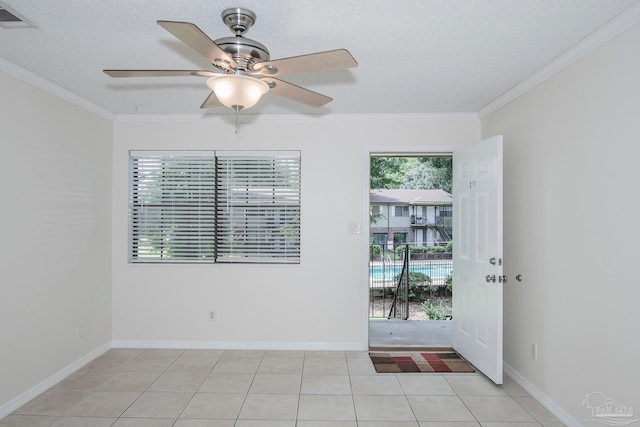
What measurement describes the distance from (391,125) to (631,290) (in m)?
2.50

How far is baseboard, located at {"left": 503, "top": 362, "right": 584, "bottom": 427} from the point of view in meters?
2.41

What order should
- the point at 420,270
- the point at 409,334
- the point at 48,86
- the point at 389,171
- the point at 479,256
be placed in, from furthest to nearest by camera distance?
the point at 389,171
the point at 420,270
the point at 409,334
the point at 479,256
the point at 48,86

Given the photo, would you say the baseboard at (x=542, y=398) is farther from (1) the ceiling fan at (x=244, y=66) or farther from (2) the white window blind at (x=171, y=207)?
(2) the white window blind at (x=171, y=207)

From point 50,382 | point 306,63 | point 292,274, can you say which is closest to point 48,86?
point 50,382

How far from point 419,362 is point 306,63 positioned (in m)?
2.98

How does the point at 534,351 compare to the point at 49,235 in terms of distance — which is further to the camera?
the point at 49,235

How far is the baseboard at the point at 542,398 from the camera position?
2405 mm

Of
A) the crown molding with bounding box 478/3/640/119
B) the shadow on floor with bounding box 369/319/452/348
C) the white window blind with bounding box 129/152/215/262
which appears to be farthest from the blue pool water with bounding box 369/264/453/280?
the crown molding with bounding box 478/3/640/119

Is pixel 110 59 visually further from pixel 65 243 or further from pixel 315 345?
pixel 315 345

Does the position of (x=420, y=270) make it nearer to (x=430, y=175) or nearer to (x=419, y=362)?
(x=430, y=175)

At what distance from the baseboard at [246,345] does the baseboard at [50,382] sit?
27 cm

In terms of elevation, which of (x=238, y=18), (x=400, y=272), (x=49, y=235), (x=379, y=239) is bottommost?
(x=400, y=272)

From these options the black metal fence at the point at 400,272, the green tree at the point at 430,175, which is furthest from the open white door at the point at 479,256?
the green tree at the point at 430,175

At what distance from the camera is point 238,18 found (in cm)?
188
